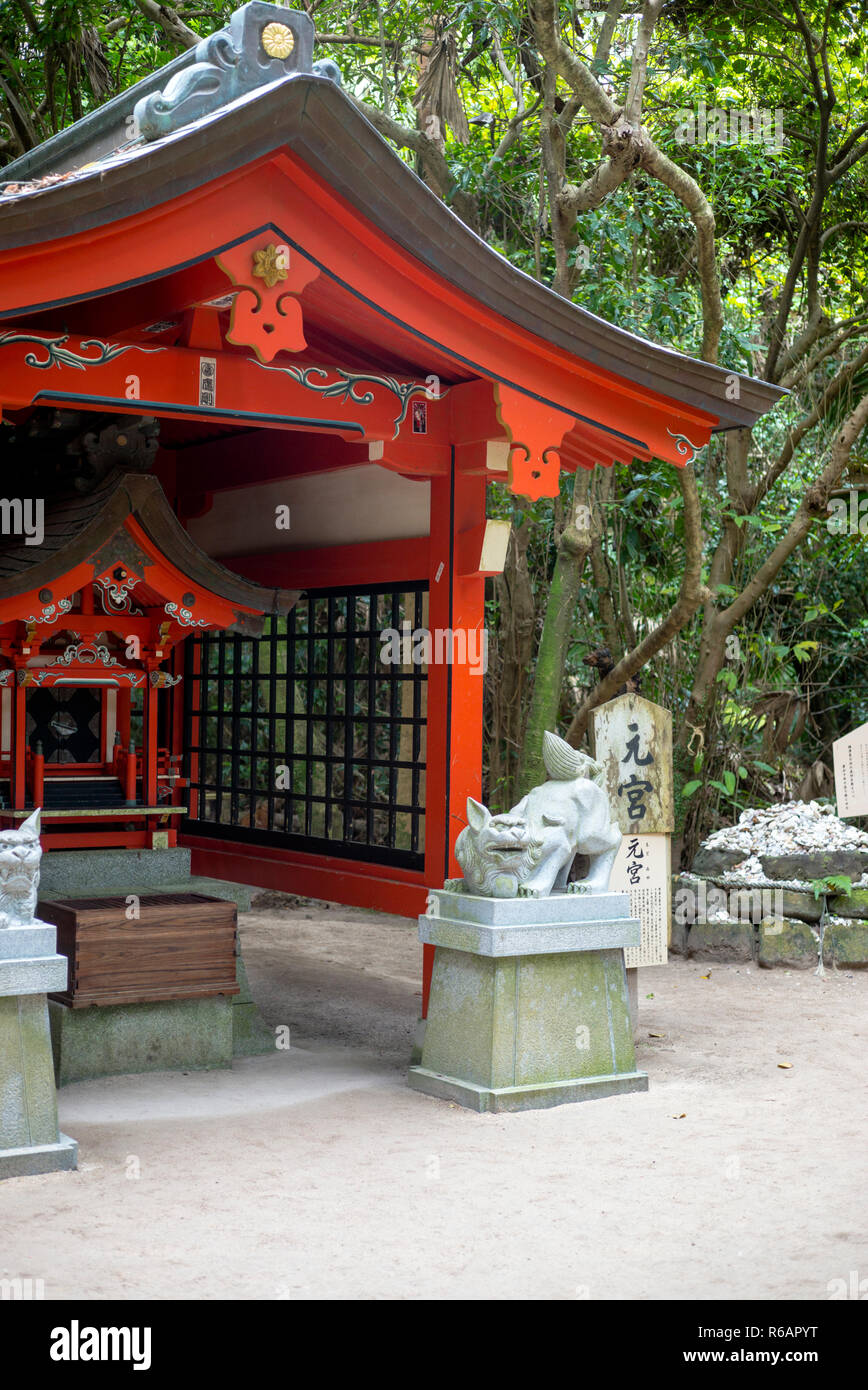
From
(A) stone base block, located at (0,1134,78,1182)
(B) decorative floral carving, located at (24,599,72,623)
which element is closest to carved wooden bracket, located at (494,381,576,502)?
(B) decorative floral carving, located at (24,599,72,623)

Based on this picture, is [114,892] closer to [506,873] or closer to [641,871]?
[506,873]

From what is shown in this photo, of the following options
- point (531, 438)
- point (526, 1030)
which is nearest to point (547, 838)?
point (526, 1030)

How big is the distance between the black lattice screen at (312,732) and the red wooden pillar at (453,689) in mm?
521

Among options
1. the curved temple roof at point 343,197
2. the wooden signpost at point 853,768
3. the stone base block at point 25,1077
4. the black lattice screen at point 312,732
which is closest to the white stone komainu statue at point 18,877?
the stone base block at point 25,1077

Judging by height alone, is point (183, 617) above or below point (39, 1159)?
above

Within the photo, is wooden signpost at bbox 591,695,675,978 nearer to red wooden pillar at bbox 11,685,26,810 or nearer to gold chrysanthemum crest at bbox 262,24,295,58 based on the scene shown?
red wooden pillar at bbox 11,685,26,810

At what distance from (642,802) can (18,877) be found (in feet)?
13.5

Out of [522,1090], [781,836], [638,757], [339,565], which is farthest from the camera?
[781,836]

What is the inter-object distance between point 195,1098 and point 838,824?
5716 mm

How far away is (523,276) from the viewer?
5.71 meters

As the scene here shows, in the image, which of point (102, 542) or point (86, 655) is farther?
point (86, 655)

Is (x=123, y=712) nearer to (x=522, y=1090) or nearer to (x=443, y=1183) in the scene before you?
(x=522, y=1090)

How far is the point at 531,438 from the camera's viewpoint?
6.07 meters

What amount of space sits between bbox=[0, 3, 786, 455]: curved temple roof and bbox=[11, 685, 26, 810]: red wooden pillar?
88.5 inches
